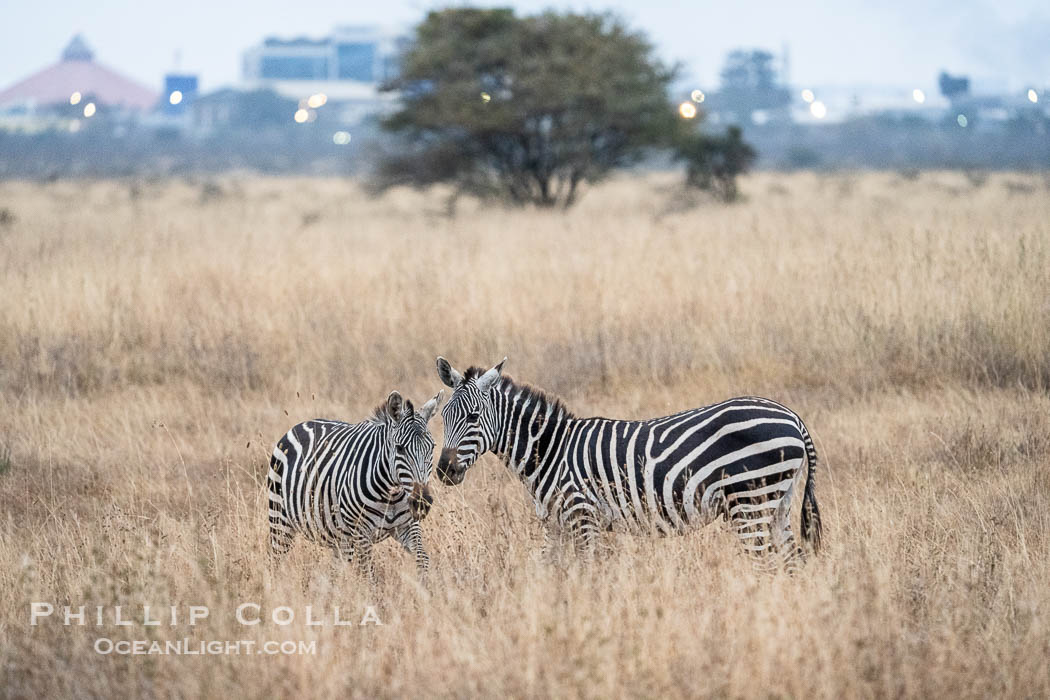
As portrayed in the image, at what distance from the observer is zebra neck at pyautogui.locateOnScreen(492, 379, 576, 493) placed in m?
5.48

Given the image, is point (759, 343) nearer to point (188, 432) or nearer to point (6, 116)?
point (188, 432)

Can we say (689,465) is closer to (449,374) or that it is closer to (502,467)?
(449,374)

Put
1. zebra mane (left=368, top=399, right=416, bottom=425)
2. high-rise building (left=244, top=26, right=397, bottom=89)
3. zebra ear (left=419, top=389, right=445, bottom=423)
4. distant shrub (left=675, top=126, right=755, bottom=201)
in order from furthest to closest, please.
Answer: high-rise building (left=244, top=26, right=397, bottom=89)
distant shrub (left=675, top=126, right=755, bottom=201)
zebra ear (left=419, top=389, right=445, bottom=423)
zebra mane (left=368, top=399, right=416, bottom=425)

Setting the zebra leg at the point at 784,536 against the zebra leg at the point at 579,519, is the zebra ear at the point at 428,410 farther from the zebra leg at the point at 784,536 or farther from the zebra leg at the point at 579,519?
the zebra leg at the point at 784,536

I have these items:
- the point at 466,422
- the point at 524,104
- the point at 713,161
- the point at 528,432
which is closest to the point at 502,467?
the point at 528,432

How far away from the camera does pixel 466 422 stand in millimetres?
5281

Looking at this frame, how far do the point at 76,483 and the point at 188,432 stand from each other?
3.98 ft

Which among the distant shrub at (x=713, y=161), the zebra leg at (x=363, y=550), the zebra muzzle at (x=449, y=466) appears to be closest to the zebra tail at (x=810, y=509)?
the zebra muzzle at (x=449, y=466)

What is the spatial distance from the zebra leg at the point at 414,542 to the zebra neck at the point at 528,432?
58cm

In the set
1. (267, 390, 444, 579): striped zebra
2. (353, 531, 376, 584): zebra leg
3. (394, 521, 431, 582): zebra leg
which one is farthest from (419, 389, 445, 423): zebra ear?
(353, 531, 376, 584): zebra leg

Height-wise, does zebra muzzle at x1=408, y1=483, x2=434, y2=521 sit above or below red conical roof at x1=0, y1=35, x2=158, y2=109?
below

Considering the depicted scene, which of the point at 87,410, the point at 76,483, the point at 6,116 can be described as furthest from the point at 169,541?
the point at 6,116

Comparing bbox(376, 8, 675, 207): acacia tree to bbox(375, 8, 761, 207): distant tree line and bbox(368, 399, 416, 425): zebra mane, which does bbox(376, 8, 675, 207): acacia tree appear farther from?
bbox(368, 399, 416, 425): zebra mane

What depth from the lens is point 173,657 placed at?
4305 millimetres
